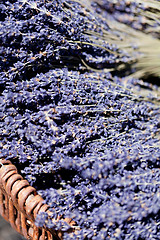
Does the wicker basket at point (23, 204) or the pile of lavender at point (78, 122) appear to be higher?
the pile of lavender at point (78, 122)

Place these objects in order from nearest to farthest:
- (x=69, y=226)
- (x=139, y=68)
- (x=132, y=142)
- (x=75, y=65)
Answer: (x=69, y=226), (x=132, y=142), (x=75, y=65), (x=139, y=68)

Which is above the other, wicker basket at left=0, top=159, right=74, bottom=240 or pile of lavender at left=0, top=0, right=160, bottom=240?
pile of lavender at left=0, top=0, right=160, bottom=240

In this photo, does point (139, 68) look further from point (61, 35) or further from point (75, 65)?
point (61, 35)

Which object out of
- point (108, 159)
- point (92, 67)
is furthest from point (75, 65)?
→ point (108, 159)

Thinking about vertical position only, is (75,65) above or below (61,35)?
below

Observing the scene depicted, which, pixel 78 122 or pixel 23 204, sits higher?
pixel 78 122
